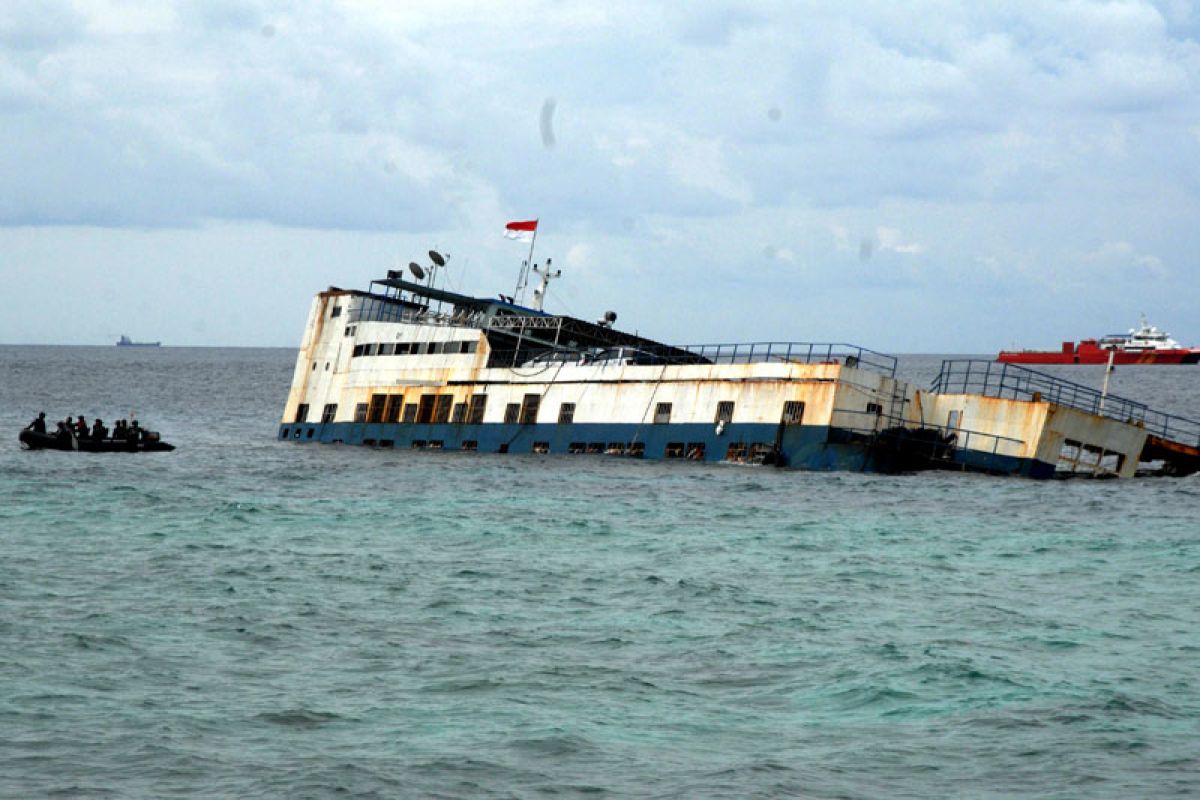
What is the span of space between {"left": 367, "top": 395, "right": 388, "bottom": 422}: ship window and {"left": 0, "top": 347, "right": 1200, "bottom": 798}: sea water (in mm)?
18655

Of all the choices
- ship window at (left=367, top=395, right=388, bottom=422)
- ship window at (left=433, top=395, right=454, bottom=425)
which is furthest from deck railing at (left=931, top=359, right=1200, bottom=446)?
ship window at (left=367, top=395, right=388, bottom=422)

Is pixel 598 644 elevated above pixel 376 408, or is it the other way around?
pixel 376 408

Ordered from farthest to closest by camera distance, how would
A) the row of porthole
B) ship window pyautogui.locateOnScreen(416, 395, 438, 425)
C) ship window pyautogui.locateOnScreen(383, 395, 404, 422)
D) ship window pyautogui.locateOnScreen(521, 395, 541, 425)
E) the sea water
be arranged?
1. ship window pyautogui.locateOnScreen(383, 395, 404, 422)
2. ship window pyautogui.locateOnScreen(416, 395, 438, 425)
3. ship window pyautogui.locateOnScreen(521, 395, 541, 425)
4. the row of porthole
5. the sea water

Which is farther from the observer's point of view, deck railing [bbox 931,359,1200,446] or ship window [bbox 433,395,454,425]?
ship window [bbox 433,395,454,425]

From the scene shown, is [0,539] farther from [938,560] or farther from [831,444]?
[831,444]

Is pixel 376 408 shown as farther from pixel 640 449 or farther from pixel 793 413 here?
pixel 793 413

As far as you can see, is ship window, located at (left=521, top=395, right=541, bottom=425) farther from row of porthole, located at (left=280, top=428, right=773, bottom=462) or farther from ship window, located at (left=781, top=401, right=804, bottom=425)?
ship window, located at (left=781, top=401, right=804, bottom=425)

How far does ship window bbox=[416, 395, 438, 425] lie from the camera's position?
60375mm

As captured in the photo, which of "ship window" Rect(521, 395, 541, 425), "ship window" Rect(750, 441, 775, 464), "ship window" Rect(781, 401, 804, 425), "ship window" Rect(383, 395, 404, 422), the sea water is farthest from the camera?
"ship window" Rect(383, 395, 404, 422)

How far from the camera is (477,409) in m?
58.7

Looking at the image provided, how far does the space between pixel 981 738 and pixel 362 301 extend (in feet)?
167

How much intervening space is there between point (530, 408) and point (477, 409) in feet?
10.4

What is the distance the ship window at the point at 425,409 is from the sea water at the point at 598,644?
16.6m

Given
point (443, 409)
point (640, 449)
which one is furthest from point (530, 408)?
point (640, 449)
